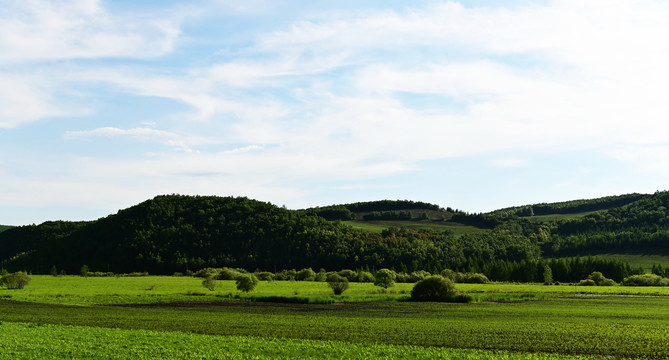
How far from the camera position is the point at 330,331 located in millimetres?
51562

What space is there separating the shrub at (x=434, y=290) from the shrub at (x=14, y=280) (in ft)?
241

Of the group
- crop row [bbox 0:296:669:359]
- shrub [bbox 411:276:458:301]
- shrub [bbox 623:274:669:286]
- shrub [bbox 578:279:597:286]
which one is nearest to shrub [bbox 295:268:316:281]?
shrub [bbox 578:279:597:286]

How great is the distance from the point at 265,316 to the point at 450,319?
19.5 m

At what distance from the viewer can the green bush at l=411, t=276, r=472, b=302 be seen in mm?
95625

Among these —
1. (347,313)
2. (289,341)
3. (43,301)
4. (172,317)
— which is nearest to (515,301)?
(347,313)

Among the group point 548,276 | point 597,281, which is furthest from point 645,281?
point 548,276

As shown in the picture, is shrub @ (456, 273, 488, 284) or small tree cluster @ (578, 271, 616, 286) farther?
shrub @ (456, 273, 488, 284)

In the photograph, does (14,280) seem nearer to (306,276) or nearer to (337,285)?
(337,285)

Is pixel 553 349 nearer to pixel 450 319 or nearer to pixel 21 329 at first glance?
pixel 450 319

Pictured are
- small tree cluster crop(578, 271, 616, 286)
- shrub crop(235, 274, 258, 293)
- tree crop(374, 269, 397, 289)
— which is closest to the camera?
shrub crop(235, 274, 258, 293)

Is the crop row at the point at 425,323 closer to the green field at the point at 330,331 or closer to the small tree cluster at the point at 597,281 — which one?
the green field at the point at 330,331

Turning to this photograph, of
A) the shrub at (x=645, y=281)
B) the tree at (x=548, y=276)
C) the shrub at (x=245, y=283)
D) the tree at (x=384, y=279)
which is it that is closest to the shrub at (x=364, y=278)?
the tree at (x=384, y=279)

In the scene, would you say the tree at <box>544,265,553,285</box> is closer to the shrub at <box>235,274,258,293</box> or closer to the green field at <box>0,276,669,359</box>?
the green field at <box>0,276,669,359</box>

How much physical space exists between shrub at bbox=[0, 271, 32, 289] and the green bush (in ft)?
240
